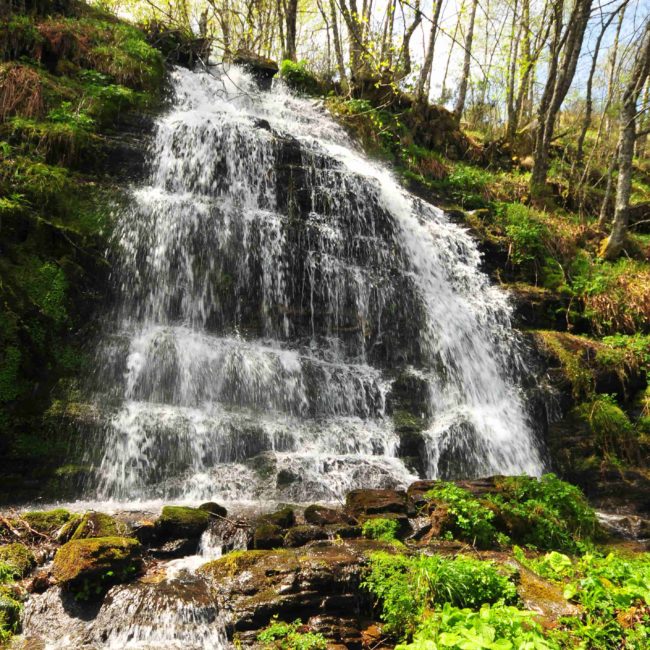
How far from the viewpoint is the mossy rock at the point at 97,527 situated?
477cm

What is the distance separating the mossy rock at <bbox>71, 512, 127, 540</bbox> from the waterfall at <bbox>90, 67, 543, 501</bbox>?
1621 mm

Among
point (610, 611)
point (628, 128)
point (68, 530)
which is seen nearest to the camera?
point (610, 611)

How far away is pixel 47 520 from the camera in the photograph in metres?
5.26

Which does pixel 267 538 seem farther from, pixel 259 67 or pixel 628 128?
pixel 259 67

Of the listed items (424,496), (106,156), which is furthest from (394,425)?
(106,156)

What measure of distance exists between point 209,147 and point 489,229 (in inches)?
301

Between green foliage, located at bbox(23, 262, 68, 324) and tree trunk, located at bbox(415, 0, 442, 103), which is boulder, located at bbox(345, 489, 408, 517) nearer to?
green foliage, located at bbox(23, 262, 68, 324)

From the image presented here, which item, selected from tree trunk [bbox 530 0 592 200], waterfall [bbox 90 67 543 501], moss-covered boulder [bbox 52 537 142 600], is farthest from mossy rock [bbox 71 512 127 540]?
tree trunk [bbox 530 0 592 200]

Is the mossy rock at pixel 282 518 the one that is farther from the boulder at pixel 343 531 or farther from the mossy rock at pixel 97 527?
the mossy rock at pixel 97 527

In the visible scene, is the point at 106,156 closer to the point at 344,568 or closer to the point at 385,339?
the point at 385,339

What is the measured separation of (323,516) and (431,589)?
1947mm

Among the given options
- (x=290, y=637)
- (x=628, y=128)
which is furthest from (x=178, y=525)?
(x=628, y=128)

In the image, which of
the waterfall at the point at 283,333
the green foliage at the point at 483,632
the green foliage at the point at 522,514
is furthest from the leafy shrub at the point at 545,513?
the green foliage at the point at 483,632

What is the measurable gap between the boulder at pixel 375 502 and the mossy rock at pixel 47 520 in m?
3.18
